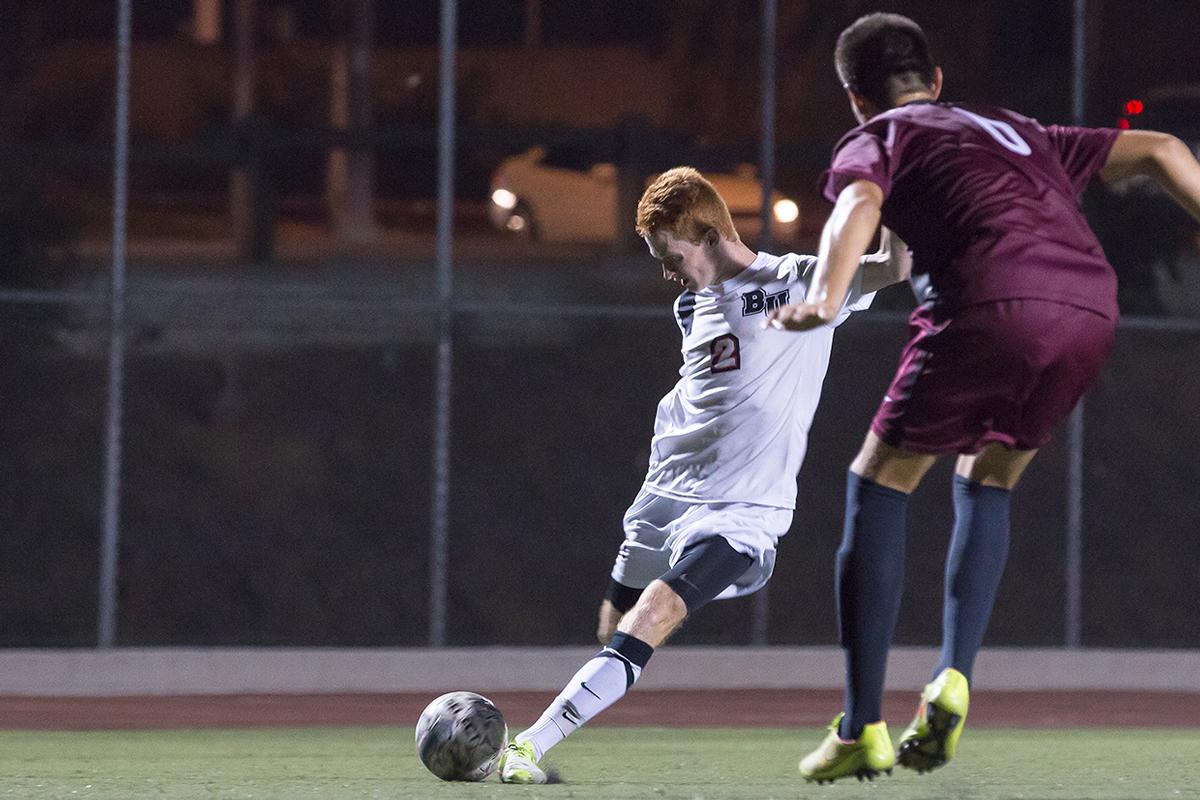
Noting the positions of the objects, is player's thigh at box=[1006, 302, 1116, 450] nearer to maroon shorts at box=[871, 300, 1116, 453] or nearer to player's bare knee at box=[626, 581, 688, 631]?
maroon shorts at box=[871, 300, 1116, 453]

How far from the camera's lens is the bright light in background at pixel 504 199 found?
1544 centimetres

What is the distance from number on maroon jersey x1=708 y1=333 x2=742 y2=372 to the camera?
612 cm

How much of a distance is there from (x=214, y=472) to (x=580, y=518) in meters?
3.00

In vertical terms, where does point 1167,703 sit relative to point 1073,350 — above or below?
below

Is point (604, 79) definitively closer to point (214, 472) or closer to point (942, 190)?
point (214, 472)

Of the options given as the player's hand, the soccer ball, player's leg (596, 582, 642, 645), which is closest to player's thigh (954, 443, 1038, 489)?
the player's hand

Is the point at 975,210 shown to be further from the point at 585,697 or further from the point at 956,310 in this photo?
the point at 585,697

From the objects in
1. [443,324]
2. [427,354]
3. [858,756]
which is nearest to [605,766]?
[858,756]

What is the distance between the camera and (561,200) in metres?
15.5

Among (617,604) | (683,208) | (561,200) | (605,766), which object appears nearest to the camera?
(683,208)

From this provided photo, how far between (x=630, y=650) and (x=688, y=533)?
0.35 metres

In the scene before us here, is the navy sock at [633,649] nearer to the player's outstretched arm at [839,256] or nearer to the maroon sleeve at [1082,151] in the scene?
the player's outstretched arm at [839,256]

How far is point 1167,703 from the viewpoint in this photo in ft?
37.6

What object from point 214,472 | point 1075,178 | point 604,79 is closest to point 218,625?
point 214,472
